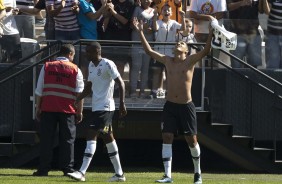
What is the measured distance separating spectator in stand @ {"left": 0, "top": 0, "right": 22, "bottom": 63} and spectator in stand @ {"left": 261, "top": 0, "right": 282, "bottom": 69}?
4.60 metres

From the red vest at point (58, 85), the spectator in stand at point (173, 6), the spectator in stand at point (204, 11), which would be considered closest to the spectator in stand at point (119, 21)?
the spectator in stand at point (173, 6)

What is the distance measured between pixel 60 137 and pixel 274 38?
5023 mm

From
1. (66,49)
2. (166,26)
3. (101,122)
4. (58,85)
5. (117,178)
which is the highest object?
(166,26)

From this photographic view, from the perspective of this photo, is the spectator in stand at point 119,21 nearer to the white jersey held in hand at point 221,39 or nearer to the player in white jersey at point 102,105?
the player in white jersey at point 102,105

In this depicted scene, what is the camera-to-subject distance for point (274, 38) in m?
19.2

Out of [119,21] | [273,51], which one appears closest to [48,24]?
[119,21]

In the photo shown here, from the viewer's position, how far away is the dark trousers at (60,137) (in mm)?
16297

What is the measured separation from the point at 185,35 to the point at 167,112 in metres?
3.29

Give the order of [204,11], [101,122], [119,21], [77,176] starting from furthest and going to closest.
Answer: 1. [204,11]
2. [119,21]
3. [101,122]
4. [77,176]

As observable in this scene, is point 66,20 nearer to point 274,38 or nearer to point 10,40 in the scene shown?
point 10,40

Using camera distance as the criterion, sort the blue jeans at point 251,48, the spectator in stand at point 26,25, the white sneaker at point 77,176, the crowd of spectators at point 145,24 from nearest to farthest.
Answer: the white sneaker at point 77,176
the crowd of spectators at point 145,24
the spectator in stand at point 26,25
the blue jeans at point 251,48

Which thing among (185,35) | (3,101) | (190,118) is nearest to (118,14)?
(185,35)

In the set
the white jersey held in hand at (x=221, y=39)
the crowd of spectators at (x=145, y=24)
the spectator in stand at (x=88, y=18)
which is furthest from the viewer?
the spectator in stand at (x=88, y=18)

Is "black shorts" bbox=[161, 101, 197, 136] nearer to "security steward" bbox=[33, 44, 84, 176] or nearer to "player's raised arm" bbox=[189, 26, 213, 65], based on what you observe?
Result: "player's raised arm" bbox=[189, 26, 213, 65]
